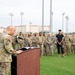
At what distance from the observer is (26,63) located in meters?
7.57

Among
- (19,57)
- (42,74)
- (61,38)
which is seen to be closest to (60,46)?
(61,38)

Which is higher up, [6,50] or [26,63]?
[6,50]

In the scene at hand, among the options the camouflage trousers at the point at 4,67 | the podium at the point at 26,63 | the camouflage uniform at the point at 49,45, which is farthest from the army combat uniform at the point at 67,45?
the camouflage trousers at the point at 4,67

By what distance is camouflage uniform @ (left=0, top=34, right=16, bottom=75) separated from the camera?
6.83 meters

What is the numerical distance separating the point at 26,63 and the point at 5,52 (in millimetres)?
873

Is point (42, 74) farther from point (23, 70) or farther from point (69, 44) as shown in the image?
point (69, 44)

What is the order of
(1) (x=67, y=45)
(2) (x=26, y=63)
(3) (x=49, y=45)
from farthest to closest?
(3) (x=49, y=45) → (1) (x=67, y=45) → (2) (x=26, y=63)

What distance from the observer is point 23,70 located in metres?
7.40

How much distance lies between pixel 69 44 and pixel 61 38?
8.10ft

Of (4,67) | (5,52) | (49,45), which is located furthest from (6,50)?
(49,45)

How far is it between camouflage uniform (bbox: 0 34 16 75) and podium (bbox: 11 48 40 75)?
202 millimetres

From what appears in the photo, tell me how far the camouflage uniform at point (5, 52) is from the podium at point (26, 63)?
8.0 inches

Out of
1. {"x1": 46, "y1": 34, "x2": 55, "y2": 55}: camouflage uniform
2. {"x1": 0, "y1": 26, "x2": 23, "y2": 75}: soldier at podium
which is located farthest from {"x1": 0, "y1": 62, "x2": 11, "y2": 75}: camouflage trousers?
{"x1": 46, "y1": 34, "x2": 55, "y2": 55}: camouflage uniform

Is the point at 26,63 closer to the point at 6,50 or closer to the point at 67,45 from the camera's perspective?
the point at 6,50
